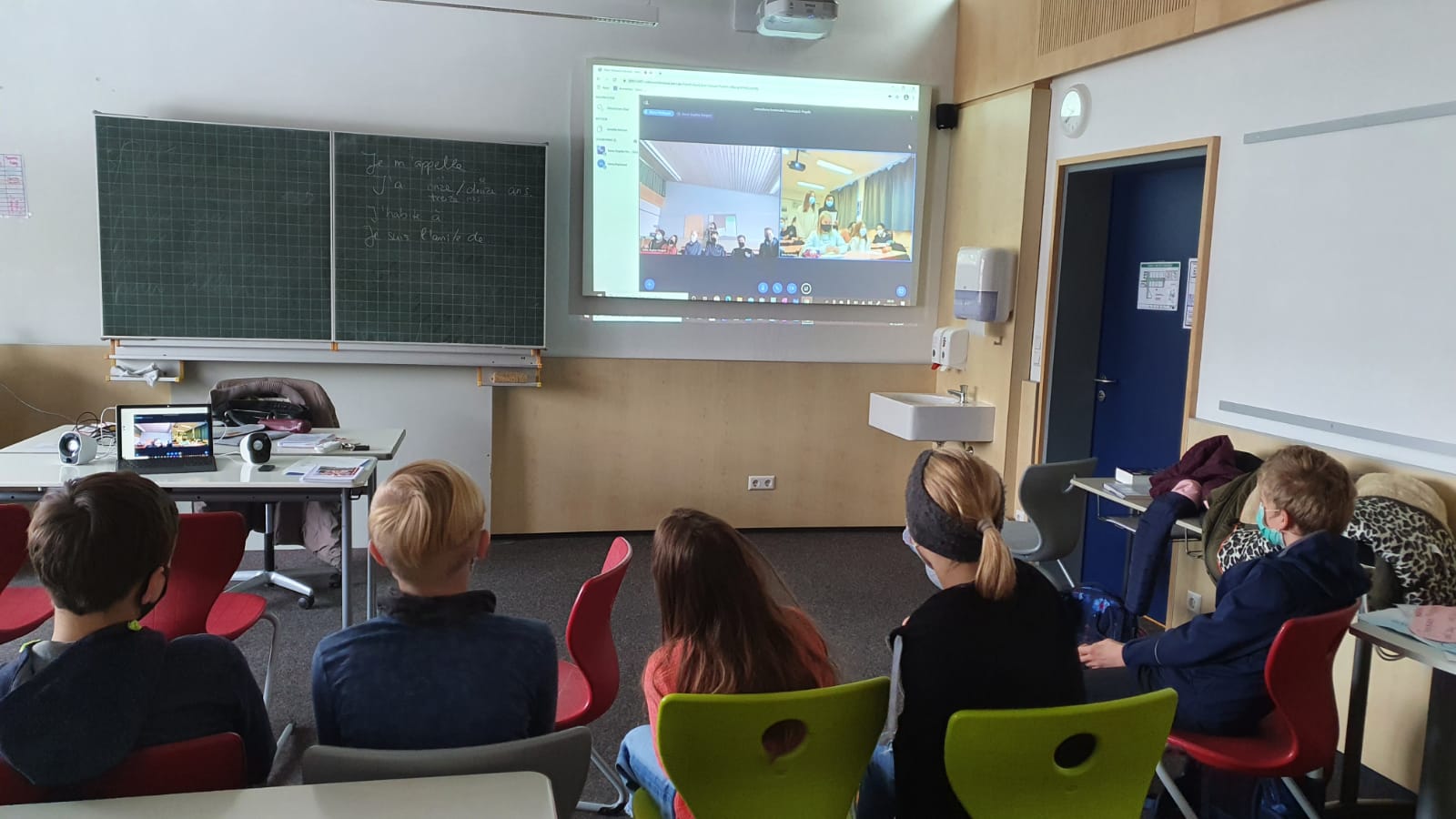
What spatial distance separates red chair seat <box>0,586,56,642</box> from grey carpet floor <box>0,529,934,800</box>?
2.47ft

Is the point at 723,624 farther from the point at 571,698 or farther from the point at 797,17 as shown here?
the point at 797,17

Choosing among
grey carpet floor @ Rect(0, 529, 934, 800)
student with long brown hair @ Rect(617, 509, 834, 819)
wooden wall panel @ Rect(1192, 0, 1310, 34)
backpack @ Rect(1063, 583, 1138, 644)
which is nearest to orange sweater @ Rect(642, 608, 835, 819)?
student with long brown hair @ Rect(617, 509, 834, 819)

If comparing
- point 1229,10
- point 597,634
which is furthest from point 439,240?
point 1229,10

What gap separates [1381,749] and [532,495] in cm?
405

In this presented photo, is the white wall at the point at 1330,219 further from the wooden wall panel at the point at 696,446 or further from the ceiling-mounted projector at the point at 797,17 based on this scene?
the wooden wall panel at the point at 696,446

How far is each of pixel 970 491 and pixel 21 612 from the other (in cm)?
278

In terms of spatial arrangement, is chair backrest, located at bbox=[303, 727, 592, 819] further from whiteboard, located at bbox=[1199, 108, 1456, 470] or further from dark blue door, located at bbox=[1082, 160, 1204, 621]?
dark blue door, located at bbox=[1082, 160, 1204, 621]

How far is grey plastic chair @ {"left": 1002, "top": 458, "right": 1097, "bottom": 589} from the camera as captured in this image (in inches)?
162

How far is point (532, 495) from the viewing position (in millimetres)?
5578

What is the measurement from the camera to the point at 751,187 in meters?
5.57

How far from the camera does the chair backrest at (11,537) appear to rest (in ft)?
9.01

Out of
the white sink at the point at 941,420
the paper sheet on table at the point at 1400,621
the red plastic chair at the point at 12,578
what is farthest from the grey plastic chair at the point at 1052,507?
the red plastic chair at the point at 12,578

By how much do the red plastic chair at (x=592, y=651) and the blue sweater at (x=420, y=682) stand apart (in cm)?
58

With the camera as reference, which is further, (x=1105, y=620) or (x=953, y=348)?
(x=953, y=348)
